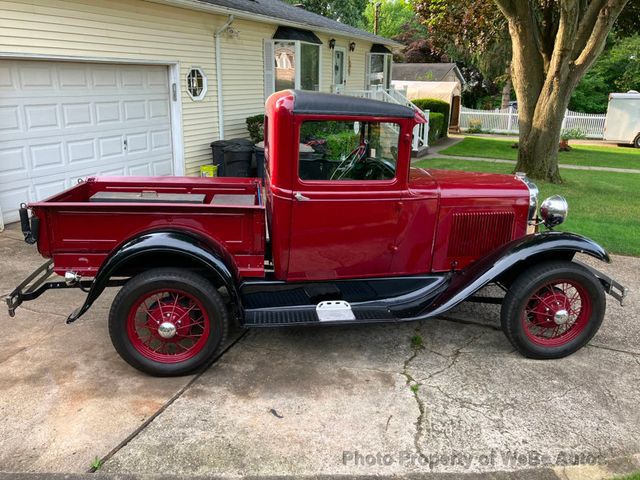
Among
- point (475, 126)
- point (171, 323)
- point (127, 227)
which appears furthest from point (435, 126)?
point (171, 323)

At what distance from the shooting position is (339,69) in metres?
17.0

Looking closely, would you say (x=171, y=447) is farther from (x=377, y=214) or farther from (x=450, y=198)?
(x=450, y=198)

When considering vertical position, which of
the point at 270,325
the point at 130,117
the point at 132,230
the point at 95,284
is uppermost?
the point at 130,117

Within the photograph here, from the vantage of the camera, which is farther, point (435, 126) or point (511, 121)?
point (511, 121)

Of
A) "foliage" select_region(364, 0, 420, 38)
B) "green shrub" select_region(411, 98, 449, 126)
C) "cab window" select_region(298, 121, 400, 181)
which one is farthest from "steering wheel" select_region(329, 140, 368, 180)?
"foliage" select_region(364, 0, 420, 38)

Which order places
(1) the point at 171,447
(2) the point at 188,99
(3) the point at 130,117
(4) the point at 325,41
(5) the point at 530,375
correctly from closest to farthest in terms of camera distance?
(1) the point at 171,447 < (5) the point at 530,375 < (3) the point at 130,117 < (2) the point at 188,99 < (4) the point at 325,41

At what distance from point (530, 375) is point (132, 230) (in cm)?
305

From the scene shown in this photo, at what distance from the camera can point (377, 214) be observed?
3916mm

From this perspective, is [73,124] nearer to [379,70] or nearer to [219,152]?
[219,152]

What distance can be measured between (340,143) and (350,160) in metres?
0.16

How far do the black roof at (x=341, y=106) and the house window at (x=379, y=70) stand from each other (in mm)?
16272

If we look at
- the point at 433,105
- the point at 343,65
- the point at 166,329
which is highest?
the point at 343,65

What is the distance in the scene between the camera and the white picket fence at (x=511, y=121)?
84.1ft

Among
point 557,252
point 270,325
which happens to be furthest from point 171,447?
point 557,252
